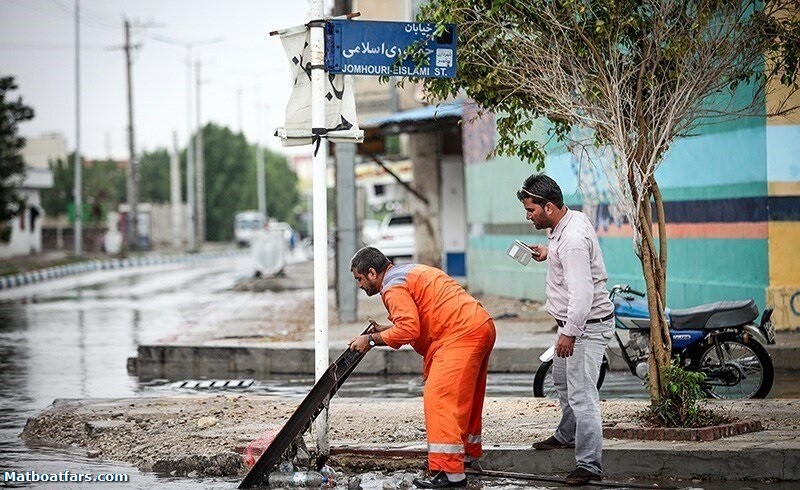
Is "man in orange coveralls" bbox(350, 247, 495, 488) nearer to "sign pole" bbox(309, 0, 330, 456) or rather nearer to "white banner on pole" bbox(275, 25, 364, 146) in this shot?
"sign pole" bbox(309, 0, 330, 456)

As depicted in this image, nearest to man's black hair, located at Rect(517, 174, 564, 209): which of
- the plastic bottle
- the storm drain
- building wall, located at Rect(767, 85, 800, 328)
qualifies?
the plastic bottle

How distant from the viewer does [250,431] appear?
396 inches

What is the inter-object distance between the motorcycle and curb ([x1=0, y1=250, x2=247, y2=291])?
29.5 metres

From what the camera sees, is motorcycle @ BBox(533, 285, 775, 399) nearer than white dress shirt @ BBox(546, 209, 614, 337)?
No

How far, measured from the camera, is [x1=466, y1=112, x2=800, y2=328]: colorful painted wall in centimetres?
1556

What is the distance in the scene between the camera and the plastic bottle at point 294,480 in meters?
8.34

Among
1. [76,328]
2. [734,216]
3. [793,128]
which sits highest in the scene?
[793,128]

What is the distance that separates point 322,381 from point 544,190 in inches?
74.4

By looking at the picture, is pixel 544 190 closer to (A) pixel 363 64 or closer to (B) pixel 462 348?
(B) pixel 462 348

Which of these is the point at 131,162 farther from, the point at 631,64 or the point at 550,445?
the point at 550,445

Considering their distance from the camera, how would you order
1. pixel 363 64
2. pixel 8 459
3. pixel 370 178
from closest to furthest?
pixel 363 64 < pixel 8 459 < pixel 370 178

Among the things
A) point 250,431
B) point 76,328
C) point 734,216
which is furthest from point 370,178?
point 250,431

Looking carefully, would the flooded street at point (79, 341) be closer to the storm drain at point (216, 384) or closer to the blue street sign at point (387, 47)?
the storm drain at point (216, 384)

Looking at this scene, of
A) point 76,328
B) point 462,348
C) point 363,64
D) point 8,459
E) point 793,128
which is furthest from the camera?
point 76,328
